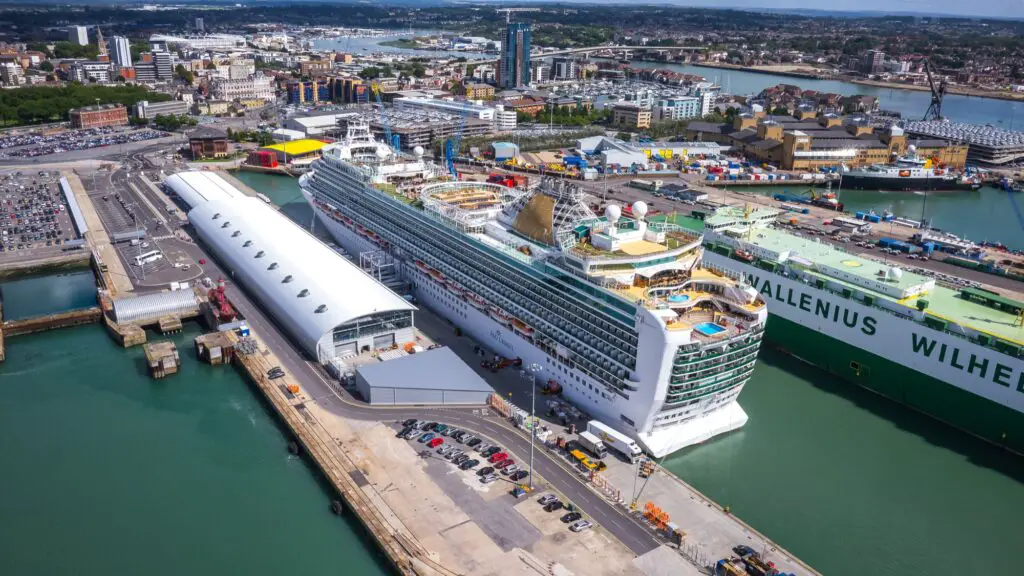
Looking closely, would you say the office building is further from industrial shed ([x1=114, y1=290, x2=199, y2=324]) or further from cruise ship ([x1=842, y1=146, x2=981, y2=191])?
industrial shed ([x1=114, y1=290, x2=199, y2=324])

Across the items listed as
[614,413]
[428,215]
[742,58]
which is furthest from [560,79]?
[614,413]

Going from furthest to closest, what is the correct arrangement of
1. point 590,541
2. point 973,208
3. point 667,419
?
point 973,208
point 667,419
point 590,541

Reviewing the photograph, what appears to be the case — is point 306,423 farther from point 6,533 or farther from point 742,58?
point 742,58

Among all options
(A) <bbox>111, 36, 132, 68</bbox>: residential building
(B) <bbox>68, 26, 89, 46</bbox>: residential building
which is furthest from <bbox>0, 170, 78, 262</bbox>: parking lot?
(B) <bbox>68, 26, 89, 46</bbox>: residential building

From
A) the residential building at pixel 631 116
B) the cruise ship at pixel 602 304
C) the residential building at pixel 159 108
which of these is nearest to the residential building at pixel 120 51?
the residential building at pixel 159 108

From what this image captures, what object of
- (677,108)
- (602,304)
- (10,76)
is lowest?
(602,304)

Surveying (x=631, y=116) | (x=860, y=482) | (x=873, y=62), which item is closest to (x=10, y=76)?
(x=631, y=116)

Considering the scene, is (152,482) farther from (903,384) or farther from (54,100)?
(54,100)

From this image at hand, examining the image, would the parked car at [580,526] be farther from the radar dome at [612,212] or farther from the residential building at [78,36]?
the residential building at [78,36]
